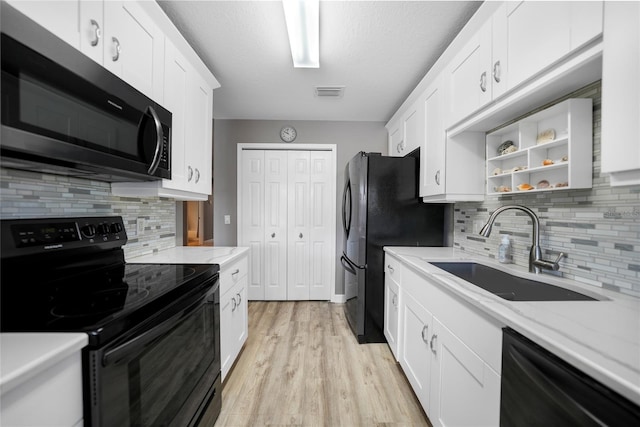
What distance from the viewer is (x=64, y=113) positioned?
90 cm

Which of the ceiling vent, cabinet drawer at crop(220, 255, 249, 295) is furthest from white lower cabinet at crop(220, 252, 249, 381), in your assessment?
the ceiling vent

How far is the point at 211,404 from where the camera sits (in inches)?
55.3

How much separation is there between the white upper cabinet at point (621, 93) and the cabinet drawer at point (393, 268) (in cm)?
130

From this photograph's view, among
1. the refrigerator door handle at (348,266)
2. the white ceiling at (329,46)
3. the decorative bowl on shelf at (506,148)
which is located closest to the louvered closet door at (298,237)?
the refrigerator door handle at (348,266)

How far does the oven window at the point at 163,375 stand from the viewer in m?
0.76

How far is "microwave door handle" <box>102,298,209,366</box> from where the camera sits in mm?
737

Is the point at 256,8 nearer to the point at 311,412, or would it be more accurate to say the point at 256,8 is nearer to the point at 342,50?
the point at 342,50

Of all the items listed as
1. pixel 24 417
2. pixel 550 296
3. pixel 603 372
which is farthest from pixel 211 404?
pixel 550 296

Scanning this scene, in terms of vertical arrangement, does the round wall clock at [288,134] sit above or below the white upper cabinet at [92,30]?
above

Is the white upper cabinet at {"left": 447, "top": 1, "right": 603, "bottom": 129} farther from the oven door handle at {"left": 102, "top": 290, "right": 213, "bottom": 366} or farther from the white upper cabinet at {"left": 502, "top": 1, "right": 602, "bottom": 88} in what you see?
the oven door handle at {"left": 102, "top": 290, "right": 213, "bottom": 366}

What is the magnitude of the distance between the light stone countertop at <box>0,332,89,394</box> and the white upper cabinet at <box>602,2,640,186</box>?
61.5 inches

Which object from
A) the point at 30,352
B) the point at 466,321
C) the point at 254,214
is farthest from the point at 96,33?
the point at 254,214

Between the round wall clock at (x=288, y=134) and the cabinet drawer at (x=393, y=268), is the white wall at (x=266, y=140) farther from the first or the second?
the cabinet drawer at (x=393, y=268)

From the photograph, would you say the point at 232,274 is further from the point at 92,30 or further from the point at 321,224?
the point at 321,224
